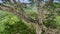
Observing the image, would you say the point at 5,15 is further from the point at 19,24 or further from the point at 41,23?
the point at 41,23

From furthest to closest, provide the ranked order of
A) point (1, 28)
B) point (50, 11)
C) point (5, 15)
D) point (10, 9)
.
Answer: point (5, 15)
point (1, 28)
point (50, 11)
point (10, 9)

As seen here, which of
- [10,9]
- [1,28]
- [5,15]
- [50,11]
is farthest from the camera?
[5,15]

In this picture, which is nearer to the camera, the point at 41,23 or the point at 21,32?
the point at 41,23

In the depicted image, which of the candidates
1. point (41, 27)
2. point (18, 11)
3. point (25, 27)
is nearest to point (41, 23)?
point (41, 27)

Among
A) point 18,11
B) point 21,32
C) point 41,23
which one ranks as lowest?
point 21,32

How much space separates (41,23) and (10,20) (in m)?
0.80

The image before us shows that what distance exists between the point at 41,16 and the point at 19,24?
2.69 ft

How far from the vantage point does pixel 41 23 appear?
1.80 m

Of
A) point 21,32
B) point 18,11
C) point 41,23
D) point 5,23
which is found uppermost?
point 18,11

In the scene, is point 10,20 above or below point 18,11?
below

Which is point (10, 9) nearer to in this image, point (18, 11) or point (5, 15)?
point (18, 11)

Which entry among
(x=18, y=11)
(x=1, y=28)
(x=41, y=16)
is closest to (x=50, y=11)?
(x=41, y=16)

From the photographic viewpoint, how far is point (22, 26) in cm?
254

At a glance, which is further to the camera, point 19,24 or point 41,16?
point 19,24
